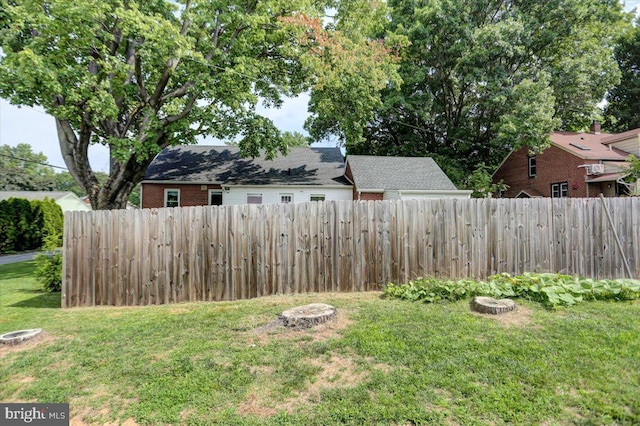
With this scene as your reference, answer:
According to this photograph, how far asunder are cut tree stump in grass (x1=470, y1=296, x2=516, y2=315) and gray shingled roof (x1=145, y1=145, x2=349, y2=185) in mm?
12592

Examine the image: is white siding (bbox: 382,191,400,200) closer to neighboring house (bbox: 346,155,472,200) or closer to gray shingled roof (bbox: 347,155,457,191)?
neighboring house (bbox: 346,155,472,200)

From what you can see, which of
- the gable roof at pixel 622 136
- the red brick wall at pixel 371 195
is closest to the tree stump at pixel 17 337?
the red brick wall at pixel 371 195

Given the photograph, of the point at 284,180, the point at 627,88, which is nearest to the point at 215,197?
the point at 284,180

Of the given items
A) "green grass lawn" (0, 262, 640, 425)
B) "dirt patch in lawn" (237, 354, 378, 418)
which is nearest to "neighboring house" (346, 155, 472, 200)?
"green grass lawn" (0, 262, 640, 425)

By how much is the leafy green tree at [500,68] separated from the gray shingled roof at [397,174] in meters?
3.17

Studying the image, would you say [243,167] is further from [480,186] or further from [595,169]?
[595,169]

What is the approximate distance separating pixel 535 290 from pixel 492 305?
1059mm

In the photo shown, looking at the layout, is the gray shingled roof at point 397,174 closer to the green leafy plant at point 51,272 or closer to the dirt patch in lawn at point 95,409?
the green leafy plant at point 51,272

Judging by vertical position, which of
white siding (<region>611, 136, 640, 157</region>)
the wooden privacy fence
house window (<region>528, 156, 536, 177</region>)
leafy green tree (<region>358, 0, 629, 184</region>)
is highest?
leafy green tree (<region>358, 0, 629, 184</region>)

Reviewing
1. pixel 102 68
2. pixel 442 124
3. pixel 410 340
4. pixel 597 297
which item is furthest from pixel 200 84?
pixel 442 124

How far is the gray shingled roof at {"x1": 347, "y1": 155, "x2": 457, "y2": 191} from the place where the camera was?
52.1ft

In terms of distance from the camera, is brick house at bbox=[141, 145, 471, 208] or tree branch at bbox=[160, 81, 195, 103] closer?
tree branch at bbox=[160, 81, 195, 103]

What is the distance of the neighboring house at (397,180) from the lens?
15688 millimetres

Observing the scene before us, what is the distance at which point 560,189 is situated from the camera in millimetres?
20828
